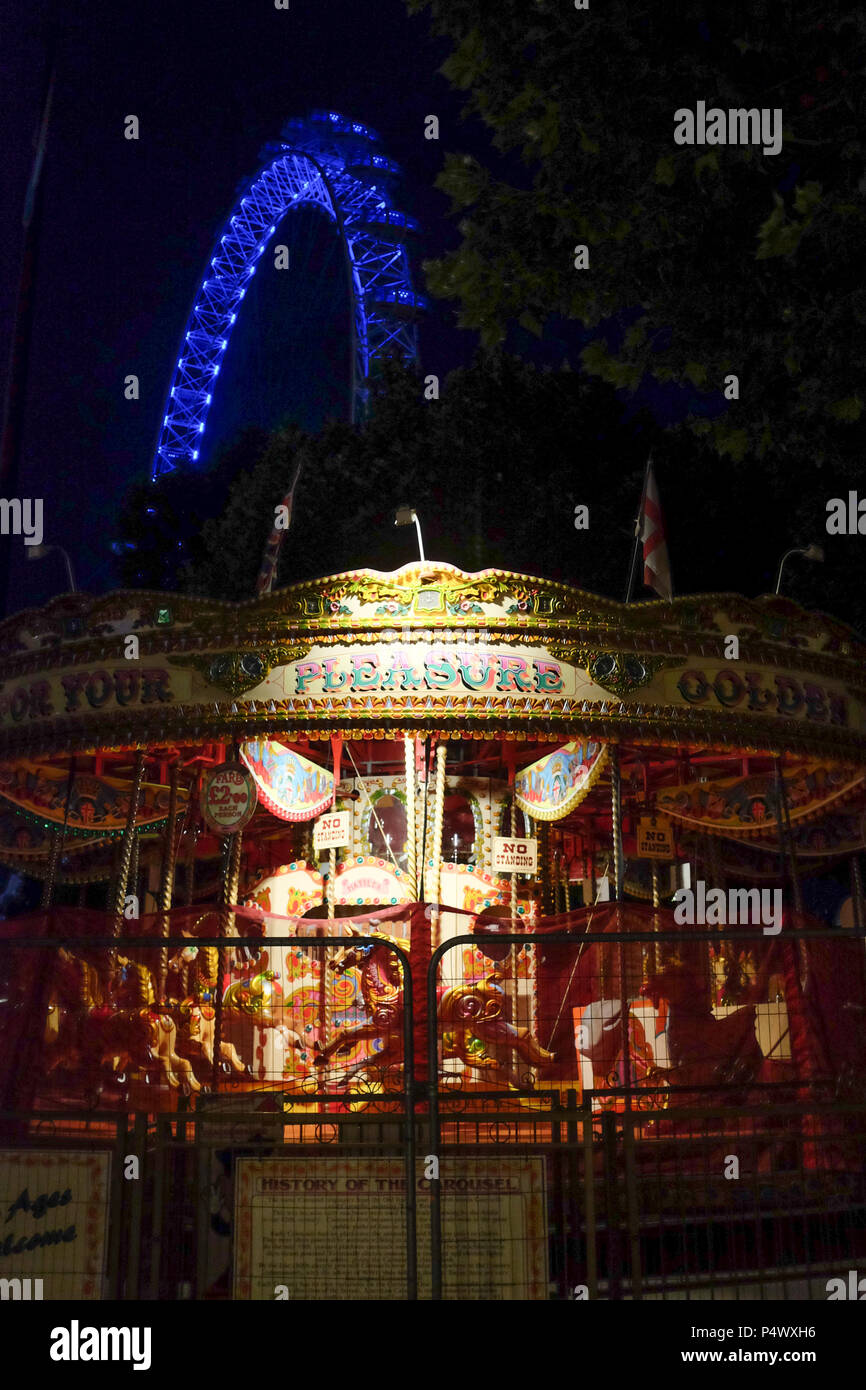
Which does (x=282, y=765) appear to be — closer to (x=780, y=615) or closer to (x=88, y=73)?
(x=780, y=615)

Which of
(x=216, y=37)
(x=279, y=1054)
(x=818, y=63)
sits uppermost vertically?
(x=216, y=37)

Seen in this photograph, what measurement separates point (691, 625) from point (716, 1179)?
6.35 m

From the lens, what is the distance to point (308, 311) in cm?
3728

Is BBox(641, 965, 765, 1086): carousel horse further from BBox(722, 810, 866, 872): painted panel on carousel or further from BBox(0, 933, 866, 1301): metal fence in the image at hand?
BBox(722, 810, 866, 872): painted panel on carousel

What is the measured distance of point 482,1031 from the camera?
8469 mm

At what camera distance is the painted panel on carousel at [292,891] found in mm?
13188

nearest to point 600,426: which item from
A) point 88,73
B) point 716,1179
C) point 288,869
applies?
point 288,869

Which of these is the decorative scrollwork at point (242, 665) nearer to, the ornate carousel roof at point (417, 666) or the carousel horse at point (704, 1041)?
the ornate carousel roof at point (417, 666)

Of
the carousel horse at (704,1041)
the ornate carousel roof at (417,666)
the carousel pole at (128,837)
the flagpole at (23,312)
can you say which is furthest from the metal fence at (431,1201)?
the flagpole at (23,312)

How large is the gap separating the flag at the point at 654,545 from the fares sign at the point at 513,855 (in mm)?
2828

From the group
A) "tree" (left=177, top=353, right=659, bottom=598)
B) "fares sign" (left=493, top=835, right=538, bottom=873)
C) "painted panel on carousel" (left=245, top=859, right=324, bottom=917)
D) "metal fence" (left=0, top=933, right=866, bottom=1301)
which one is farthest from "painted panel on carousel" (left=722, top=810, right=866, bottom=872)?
"metal fence" (left=0, top=933, right=866, bottom=1301)

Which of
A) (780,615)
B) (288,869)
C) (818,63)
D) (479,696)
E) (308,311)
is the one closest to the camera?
(818,63)
